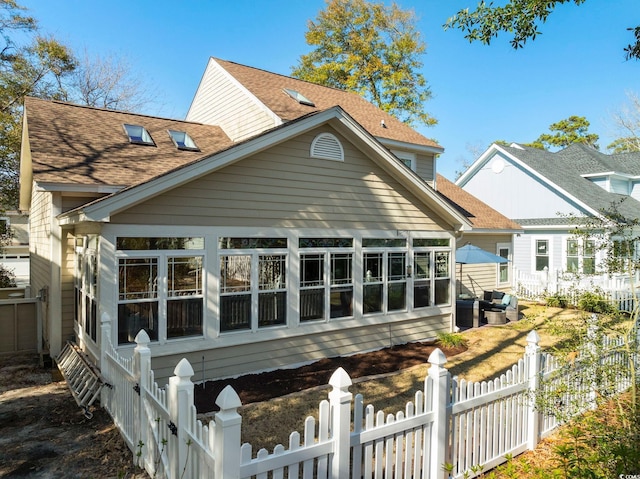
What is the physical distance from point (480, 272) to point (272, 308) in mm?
11599

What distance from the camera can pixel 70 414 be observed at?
20.5ft

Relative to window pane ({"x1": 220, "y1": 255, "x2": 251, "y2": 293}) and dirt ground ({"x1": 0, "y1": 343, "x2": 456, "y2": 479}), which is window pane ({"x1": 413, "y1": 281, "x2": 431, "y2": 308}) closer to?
dirt ground ({"x1": 0, "y1": 343, "x2": 456, "y2": 479})

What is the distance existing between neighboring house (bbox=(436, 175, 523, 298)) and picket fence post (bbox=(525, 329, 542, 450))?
34.7ft

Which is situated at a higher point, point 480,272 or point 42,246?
point 42,246

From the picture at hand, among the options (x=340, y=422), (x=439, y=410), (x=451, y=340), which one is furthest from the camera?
(x=451, y=340)

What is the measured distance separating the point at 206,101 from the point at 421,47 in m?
19.9

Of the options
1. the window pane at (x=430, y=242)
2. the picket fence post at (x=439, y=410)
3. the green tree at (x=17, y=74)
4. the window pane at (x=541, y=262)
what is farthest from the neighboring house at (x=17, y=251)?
the window pane at (x=541, y=262)

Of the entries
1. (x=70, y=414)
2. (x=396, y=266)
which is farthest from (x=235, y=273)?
(x=396, y=266)

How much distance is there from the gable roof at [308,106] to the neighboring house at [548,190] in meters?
8.48

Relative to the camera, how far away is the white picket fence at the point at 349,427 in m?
3.01

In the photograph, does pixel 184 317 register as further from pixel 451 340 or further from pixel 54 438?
pixel 451 340

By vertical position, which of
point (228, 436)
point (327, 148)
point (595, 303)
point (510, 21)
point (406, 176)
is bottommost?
point (228, 436)

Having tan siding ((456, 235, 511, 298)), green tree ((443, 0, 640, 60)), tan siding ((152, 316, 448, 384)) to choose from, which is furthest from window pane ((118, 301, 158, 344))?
tan siding ((456, 235, 511, 298))

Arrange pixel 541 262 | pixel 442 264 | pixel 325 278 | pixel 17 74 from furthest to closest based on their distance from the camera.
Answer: pixel 17 74
pixel 541 262
pixel 442 264
pixel 325 278
